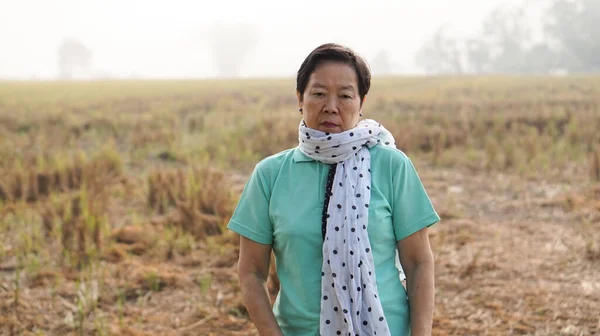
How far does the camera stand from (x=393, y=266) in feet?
6.57

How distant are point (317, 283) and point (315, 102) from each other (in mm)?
588

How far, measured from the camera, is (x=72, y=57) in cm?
11181

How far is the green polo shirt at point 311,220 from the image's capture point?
1.92 meters

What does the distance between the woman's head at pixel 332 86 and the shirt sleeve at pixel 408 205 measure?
0.24 metres

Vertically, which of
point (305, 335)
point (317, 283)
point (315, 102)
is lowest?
point (305, 335)

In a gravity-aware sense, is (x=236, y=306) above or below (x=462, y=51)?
Answer: below

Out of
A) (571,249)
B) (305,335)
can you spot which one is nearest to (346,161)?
(305,335)

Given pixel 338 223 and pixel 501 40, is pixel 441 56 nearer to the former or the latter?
pixel 501 40

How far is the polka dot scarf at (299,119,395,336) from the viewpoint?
185cm

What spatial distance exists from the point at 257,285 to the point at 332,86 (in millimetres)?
714

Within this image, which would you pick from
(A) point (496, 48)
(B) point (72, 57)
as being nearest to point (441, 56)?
(A) point (496, 48)

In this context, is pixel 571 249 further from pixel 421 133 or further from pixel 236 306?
pixel 421 133

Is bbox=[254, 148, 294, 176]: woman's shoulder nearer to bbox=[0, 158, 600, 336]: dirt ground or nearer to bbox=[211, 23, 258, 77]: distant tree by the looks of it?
bbox=[0, 158, 600, 336]: dirt ground

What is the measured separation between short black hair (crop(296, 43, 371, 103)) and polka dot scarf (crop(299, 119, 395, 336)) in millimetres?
183
